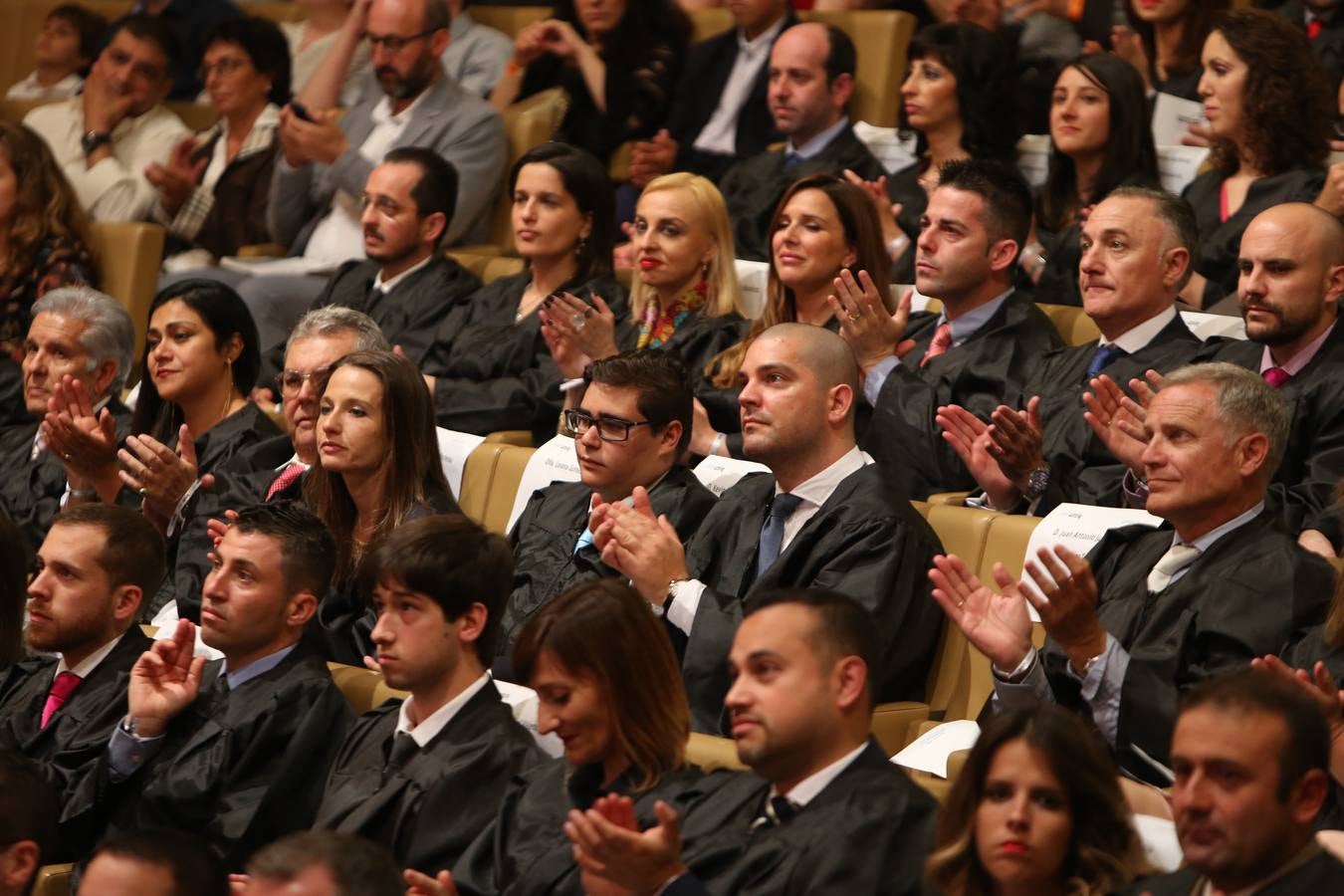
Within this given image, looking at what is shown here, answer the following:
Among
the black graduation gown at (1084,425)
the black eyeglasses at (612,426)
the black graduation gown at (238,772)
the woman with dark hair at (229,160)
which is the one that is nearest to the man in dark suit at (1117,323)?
the black graduation gown at (1084,425)

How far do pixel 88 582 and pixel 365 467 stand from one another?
597 millimetres

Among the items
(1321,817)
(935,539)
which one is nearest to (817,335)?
(935,539)

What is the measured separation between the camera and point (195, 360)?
15.9 ft

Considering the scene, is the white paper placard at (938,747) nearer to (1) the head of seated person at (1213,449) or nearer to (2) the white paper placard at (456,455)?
(1) the head of seated person at (1213,449)

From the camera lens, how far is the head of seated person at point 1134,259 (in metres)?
4.27

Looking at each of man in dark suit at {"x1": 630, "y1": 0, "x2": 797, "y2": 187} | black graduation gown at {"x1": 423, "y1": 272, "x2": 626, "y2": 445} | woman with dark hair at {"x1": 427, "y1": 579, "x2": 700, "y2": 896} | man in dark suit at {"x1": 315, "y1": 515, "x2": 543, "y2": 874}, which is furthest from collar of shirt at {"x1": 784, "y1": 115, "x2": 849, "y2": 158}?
woman with dark hair at {"x1": 427, "y1": 579, "x2": 700, "y2": 896}

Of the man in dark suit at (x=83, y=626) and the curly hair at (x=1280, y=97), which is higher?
the curly hair at (x=1280, y=97)

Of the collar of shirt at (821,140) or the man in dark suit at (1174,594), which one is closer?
the man in dark suit at (1174,594)

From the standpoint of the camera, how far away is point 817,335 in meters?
3.87

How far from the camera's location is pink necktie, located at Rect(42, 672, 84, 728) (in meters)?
3.80

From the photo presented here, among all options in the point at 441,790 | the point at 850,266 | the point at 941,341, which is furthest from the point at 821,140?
the point at 441,790

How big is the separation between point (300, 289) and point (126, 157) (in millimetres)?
1010

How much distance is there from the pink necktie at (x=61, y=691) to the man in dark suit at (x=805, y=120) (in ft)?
7.75

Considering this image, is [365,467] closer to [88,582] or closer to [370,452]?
[370,452]
